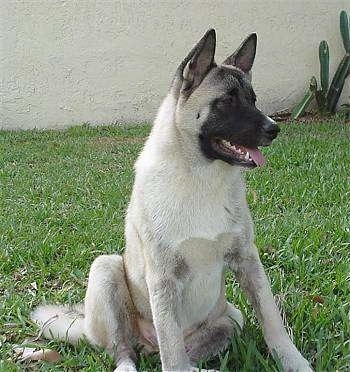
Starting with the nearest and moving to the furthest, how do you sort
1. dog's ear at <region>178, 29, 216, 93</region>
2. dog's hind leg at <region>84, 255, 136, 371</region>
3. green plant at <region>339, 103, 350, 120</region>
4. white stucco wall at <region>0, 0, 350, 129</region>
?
dog's ear at <region>178, 29, 216, 93</region> < dog's hind leg at <region>84, 255, 136, 371</region> < green plant at <region>339, 103, 350, 120</region> < white stucco wall at <region>0, 0, 350, 129</region>

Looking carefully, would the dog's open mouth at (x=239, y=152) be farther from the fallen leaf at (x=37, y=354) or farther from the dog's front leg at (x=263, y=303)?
the fallen leaf at (x=37, y=354)

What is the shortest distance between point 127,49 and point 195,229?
7544 mm

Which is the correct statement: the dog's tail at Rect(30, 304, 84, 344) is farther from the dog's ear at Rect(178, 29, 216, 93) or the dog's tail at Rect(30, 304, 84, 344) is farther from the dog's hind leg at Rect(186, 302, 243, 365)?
the dog's ear at Rect(178, 29, 216, 93)

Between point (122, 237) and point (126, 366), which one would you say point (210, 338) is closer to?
point (126, 366)

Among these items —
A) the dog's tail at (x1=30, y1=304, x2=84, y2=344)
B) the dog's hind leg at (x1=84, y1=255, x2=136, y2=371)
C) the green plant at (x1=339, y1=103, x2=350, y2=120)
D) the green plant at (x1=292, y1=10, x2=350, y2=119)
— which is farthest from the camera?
the green plant at (x1=292, y1=10, x2=350, y2=119)

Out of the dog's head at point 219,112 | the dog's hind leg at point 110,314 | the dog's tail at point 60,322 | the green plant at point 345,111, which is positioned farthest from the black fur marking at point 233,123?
the green plant at point 345,111

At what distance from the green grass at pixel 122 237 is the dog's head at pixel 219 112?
33.9 inches

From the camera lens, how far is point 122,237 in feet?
14.9

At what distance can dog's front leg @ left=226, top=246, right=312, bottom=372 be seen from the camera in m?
2.85

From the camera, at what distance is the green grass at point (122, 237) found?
10.0ft

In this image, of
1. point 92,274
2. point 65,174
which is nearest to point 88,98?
point 65,174

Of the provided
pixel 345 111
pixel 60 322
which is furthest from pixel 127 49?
pixel 60 322

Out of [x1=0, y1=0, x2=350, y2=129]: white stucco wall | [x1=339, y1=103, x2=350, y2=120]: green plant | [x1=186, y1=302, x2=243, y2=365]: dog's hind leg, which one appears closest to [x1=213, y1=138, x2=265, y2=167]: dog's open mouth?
[x1=186, y1=302, x2=243, y2=365]: dog's hind leg

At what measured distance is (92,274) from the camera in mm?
3141
